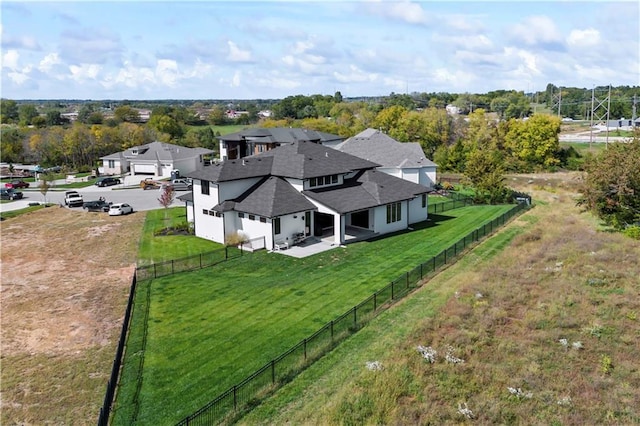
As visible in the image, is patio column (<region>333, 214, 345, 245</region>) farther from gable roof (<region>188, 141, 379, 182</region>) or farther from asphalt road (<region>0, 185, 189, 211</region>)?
asphalt road (<region>0, 185, 189, 211</region>)

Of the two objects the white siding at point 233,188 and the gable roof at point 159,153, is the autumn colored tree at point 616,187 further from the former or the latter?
the gable roof at point 159,153

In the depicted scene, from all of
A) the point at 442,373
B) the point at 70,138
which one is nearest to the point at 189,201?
the point at 442,373

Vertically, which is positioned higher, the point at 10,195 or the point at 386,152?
the point at 386,152

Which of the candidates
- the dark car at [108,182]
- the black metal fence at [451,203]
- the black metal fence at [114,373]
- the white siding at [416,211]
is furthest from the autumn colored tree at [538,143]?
the black metal fence at [114,373]

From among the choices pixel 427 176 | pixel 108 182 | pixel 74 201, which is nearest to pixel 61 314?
pixel 74 201

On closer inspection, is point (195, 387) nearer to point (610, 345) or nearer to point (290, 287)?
point (290, 287)

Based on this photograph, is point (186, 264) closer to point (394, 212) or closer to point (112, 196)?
point (394, 212)
